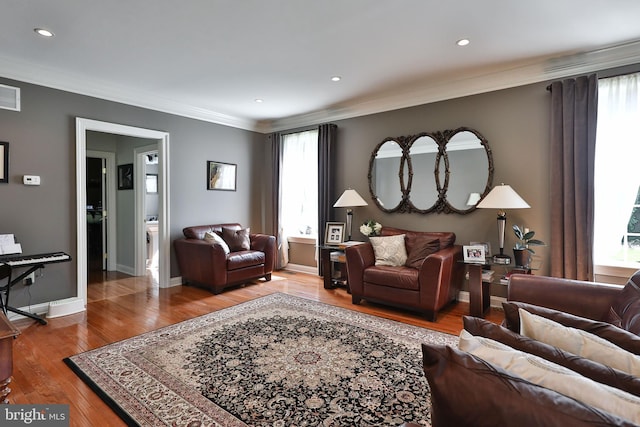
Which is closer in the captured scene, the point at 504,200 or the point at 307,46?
the point at 307,46

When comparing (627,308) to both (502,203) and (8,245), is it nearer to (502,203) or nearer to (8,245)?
(502,203)

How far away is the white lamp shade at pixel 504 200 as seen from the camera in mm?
3303

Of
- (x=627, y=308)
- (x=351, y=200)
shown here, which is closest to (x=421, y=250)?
(x=351, y=200)

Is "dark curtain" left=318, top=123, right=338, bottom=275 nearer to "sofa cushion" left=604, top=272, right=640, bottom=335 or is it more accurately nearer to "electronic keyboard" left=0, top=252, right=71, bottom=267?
"electronic keyboard" left=0, top=252, right=71, bottom=267

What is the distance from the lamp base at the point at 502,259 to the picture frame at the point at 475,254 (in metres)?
0.13

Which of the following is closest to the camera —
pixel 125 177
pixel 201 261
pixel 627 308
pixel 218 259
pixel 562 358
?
pixel 562 358

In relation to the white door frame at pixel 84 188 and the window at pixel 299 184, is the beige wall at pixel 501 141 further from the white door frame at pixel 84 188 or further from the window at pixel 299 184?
the white door frame at pixel 84 188

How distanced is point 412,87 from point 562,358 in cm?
381

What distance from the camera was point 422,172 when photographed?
4.36m

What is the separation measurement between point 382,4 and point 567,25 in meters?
1.60

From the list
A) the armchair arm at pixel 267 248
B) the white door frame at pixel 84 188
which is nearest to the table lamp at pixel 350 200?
the armchair arm at pixel 267 248

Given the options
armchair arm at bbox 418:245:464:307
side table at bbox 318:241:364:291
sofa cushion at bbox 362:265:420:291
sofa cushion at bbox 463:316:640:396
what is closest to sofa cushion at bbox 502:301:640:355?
sofa cushion at bbox 463:316:640:396

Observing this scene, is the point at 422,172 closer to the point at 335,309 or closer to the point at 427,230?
the point at 427,230

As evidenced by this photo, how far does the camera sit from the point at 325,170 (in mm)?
5145
